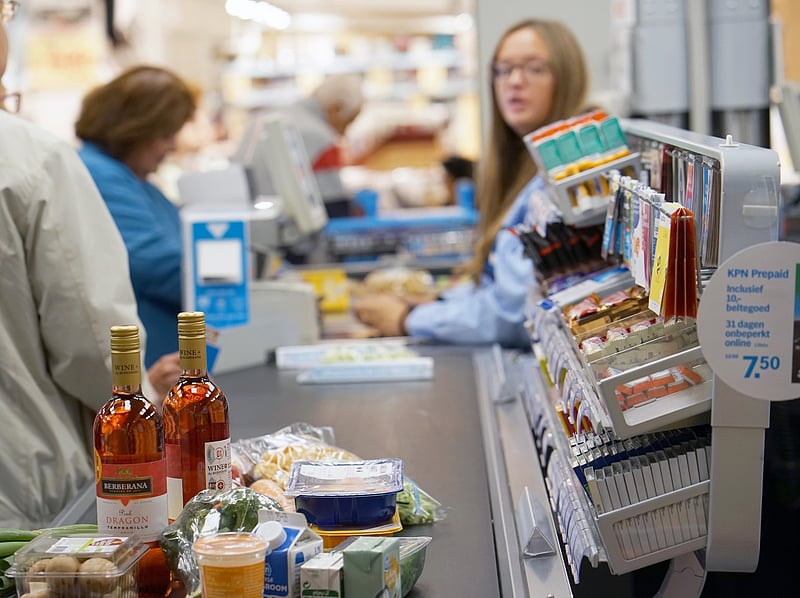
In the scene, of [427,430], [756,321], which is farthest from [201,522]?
[427,430]

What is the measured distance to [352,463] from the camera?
1.70 m

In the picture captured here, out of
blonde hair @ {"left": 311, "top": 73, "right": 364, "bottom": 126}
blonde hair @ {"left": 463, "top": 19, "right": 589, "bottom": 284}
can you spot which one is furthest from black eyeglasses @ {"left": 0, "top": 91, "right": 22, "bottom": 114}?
blonde hair @ {"left": 311, "top": 73, "right": 364, "bottom": 126}

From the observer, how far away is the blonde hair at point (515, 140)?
3371 millimetres

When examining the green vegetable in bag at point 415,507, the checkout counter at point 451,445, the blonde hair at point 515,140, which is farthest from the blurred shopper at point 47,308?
the blonde hair at point 515,140

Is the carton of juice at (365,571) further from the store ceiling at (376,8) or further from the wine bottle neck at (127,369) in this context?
the store ceiling at (376,8)

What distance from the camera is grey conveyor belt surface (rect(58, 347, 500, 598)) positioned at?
157 cm

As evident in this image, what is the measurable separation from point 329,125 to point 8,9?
15.3 ft

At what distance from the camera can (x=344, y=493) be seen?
1.55 meters

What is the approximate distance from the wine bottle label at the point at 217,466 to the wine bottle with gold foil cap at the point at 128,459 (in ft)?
0.32

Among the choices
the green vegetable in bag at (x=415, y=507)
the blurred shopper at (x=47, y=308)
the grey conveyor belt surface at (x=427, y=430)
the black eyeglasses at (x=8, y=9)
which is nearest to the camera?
the grey conveyor belt surface at (x=427, y=430)

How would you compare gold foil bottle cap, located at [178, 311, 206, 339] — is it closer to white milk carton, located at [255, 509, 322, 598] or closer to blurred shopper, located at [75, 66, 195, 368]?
white milk carton, located at [255, 509, 322, 598]

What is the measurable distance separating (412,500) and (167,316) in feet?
6.94

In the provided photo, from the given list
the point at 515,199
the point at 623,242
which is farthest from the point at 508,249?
the point at 623,242

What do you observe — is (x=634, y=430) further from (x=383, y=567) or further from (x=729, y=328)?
(x=383, y=567)
